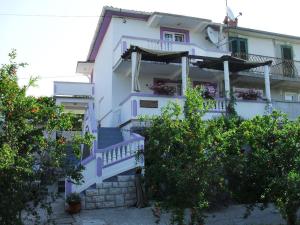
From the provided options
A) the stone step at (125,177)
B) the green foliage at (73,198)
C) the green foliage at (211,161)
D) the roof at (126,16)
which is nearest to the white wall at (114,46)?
the roof at (126,16)

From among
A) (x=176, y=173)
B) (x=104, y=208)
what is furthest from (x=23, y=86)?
(x=104, y=208)

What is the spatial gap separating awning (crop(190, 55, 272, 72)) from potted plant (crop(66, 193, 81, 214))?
896 centimetres

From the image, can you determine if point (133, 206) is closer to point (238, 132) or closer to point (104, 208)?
point (104, 208)

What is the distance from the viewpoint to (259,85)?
21734 mm

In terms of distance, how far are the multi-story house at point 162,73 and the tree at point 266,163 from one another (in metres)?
5.17

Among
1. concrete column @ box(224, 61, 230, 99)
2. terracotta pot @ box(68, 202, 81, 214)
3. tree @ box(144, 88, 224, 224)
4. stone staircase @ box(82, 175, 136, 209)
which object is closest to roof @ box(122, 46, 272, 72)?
concrete column @ box(224, 61, 230, 99)

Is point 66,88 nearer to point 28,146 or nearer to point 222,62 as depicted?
point 222,62

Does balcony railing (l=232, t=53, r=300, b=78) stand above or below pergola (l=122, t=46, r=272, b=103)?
above

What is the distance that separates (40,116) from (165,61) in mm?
11314

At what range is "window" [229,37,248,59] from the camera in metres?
21.1

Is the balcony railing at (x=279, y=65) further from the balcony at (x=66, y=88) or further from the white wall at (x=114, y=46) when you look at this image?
the balcony at (x=66, y=88)

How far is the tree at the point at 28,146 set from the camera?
18.7 ft

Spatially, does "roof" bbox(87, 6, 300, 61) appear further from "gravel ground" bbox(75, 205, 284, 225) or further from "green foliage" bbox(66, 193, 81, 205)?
"gravel ground" bbox(75, 205, 284, 225)

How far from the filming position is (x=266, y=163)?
8188 mm
